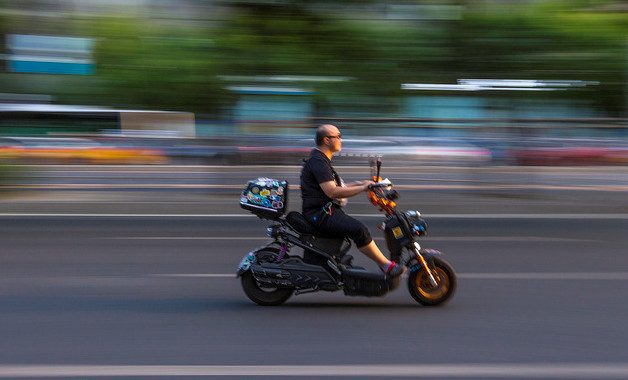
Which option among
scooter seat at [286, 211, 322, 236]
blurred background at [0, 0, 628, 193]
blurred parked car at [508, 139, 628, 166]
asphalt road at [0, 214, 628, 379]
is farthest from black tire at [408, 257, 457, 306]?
blurred parked car at [508, 139, 628, 166]

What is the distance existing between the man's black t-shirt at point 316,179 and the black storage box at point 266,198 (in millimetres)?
173

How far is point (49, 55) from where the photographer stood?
24.7m

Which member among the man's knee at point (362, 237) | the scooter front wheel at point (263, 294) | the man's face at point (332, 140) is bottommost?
the scooter front wheel at point (263, 294)

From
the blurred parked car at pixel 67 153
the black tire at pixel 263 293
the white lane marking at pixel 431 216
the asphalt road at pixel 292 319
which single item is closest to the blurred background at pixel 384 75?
the blurred parked car at pixel 67 153

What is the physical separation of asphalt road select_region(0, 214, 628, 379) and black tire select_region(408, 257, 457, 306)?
137mm

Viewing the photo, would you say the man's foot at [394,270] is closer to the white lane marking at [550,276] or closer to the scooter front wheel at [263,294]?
the scooter front wheel at [263,294]

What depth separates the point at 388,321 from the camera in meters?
5.90

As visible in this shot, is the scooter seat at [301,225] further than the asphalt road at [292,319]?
Yes

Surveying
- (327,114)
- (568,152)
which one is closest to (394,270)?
(327,114)

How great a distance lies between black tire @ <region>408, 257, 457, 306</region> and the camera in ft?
20.6

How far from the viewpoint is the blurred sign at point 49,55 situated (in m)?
18.5

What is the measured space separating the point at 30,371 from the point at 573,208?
1103 centimetres

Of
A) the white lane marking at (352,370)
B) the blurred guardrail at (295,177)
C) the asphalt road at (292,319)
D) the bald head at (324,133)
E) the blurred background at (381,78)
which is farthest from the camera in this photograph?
the blurred background at (381,78)

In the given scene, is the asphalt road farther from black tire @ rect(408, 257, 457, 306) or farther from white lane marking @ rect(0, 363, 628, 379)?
black tire @ rect(408, 257, 457, 306)
